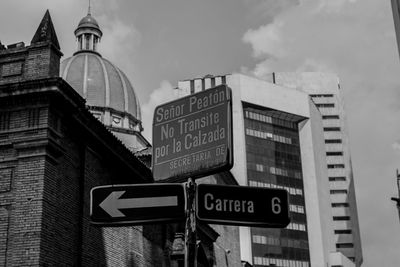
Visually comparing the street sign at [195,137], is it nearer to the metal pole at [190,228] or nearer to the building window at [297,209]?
the metal pole at [190,228]

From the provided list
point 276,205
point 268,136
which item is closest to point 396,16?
point 276,205

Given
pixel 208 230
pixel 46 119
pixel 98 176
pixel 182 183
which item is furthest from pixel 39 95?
pixel 208 230

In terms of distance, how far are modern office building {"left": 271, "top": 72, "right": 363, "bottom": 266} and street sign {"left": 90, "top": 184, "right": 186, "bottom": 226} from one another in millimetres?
115917

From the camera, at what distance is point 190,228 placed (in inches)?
227

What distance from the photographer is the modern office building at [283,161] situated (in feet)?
298

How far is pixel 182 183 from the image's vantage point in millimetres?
5957

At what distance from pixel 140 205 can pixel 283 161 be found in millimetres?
92552

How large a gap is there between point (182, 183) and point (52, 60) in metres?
12.7

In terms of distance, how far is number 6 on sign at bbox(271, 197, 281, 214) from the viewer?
19.9ft

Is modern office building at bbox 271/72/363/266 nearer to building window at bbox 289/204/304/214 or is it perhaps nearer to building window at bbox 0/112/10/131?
building window at bbox 289/204/304/214

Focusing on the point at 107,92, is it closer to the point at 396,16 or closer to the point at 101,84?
the point at 101,84

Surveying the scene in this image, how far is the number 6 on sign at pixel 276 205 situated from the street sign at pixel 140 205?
0.86m

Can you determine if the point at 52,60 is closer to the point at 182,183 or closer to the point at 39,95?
the point at 39,95

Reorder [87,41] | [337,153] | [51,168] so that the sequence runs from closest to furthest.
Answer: [51,168] → [87,41] → [337,153]
